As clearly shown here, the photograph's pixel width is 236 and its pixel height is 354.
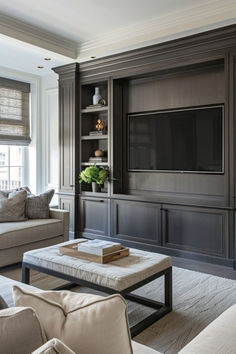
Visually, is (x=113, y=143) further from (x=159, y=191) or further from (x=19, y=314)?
(x=19, y=314)

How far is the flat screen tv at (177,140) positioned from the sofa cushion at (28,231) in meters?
1.44

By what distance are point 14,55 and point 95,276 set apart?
3.82 metres

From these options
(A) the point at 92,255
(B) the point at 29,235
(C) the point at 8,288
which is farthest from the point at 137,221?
(C) the point at 8,288

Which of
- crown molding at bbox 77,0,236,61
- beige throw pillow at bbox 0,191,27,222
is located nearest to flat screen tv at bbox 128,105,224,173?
crown molding at bbox 77,0,236,61

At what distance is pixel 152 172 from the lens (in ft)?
15.1

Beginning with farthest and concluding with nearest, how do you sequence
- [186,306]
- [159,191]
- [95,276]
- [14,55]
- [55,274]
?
[14,55]
[159,191]
[186,306]
[55,274]
[95,276]

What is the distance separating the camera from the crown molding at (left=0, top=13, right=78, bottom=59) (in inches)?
155

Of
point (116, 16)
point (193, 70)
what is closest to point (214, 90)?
point (193, 70)

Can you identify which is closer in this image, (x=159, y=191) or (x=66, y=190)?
(x=159, y=191)

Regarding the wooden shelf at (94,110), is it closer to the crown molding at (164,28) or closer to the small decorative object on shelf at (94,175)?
the crown molding at (164,28)

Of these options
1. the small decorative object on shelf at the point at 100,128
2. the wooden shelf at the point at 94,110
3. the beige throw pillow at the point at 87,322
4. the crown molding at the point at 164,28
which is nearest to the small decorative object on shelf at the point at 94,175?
the small decorative object on shelf at the point at 100,128

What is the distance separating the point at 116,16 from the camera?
3900mm

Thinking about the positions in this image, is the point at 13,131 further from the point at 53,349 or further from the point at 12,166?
the point at 53,349

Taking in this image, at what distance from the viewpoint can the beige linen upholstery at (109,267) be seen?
88.0 inches
